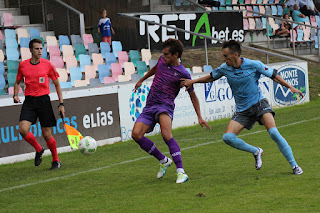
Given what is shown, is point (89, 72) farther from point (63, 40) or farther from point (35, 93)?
point (35, 93)

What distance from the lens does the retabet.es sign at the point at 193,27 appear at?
18.5m

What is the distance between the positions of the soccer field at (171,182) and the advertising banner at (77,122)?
375 millimetres

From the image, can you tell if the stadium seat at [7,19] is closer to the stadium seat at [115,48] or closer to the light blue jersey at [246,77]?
the stadium seat at [115,48]

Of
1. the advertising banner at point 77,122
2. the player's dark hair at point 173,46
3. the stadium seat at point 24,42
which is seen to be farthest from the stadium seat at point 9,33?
the player's dark hair at point 173,46

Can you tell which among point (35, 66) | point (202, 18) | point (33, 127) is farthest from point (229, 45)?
point (202, 18)

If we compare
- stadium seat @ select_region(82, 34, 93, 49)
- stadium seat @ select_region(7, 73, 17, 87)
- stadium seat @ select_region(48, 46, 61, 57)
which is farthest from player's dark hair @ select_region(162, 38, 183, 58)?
stadium seat @ select_region(82, 34, 93, 49)

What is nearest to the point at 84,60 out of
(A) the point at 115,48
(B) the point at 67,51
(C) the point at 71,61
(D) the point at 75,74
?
(C) the point at 71,61

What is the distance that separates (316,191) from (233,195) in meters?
0.88

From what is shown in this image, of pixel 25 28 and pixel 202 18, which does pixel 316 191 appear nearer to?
pixel 25 28

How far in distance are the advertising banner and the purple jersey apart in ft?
12.3

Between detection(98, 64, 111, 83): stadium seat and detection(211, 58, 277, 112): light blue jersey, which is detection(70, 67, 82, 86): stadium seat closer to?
detection(98, 64, 111, 83): stadium seat

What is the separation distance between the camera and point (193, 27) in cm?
2003

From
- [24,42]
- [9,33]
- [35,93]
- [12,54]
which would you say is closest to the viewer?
[35,93]

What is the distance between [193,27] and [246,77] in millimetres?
12627
